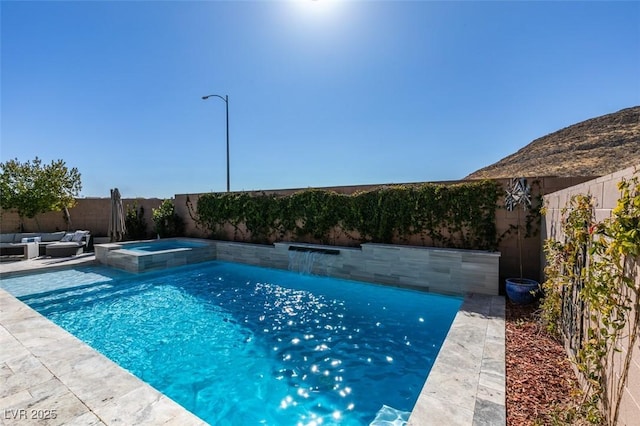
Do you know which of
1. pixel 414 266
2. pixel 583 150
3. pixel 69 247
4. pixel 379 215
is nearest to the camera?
pixel 414 266

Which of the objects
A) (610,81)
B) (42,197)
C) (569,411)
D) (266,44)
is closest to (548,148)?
(610,81)

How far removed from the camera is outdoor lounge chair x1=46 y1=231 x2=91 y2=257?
35.4ft

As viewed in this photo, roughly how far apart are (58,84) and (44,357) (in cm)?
954

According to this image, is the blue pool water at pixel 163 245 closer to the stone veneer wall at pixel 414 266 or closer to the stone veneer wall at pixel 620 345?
the stone veneer wall at pixel 414 266

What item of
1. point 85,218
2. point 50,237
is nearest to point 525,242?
point 50,237

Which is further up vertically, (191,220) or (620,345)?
(191,220)

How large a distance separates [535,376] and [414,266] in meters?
4.32

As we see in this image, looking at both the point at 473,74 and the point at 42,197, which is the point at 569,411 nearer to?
the point at 473,74

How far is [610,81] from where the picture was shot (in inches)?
347

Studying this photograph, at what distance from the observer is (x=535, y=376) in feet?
10.5

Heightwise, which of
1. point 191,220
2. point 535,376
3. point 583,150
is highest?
point 583,150

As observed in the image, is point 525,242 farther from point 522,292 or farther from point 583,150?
point 583,150

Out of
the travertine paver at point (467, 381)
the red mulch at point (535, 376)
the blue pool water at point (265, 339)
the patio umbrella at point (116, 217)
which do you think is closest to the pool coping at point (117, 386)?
the travertine paver at point (467, 381)

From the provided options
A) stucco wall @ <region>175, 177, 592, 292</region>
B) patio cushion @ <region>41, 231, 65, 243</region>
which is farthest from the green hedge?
patio cushion @ <region>41, 231, 65, 243</region>
